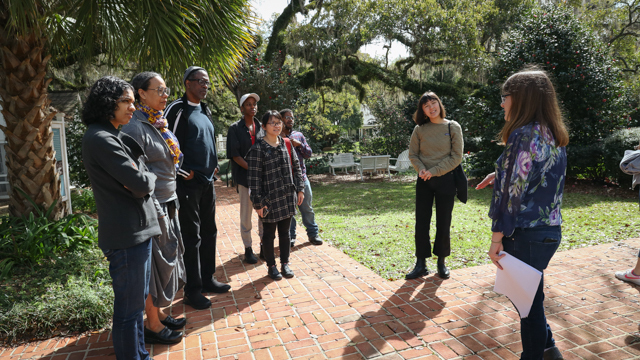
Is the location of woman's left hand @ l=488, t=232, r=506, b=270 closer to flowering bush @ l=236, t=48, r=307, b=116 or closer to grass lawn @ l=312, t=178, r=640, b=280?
grass lawn @ l=312, t=178, r=640, b=280

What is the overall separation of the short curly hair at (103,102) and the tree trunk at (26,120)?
10.7 ft

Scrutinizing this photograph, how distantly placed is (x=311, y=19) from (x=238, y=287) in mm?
11470

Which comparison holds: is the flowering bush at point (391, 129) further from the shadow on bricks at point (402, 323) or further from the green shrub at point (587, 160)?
the shadow on bricks at point (402, 323)

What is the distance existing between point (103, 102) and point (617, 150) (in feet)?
36.3

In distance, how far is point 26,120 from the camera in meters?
4.71

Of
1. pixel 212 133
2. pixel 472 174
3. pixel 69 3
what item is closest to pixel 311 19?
pixel 472 174

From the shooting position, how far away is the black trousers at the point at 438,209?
4.09m

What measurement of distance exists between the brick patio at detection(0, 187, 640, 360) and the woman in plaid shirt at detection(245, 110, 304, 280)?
0.53 metres

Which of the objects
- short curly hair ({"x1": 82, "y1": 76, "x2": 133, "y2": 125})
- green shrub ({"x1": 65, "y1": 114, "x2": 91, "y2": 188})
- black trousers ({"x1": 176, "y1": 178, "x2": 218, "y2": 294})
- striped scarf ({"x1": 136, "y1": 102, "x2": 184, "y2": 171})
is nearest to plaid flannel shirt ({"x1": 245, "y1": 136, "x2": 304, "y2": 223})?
black trousers ({"x1": 176, "y1": 178, "x2": 218, "y2": 294})

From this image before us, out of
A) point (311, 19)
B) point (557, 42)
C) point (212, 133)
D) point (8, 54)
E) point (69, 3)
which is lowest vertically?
point (212, 133)

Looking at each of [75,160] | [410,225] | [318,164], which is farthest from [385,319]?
[318,164]

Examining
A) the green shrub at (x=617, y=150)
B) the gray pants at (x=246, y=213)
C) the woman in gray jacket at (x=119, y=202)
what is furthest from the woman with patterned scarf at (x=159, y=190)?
the green shrub at (x=617, y=150)

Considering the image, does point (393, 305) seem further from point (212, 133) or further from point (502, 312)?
point (212, 133)

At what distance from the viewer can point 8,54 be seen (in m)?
4.61
